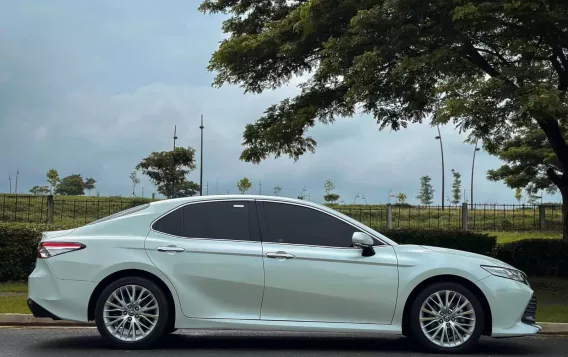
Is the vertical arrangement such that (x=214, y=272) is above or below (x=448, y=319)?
above

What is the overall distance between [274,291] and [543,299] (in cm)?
752

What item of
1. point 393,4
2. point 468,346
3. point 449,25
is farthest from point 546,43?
point 468,346

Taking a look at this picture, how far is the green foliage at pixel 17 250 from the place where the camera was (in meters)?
12.4

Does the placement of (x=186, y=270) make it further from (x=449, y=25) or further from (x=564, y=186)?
(x=564, y=186)

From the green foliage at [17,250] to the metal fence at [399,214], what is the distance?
4.37 m

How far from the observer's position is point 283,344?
7277 mm

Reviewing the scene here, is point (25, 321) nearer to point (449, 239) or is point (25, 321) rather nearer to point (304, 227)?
point (304, 227)

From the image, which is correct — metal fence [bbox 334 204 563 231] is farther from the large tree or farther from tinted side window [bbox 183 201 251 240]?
tinted side window [bbox 183 201 251 240]

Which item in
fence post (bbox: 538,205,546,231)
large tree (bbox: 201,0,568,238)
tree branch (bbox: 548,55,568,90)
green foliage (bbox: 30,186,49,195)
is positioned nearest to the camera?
large tree (bbox: 201,0,568,238)

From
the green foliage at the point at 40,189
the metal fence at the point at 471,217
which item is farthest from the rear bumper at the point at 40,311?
the green foliage at the point at 40,189

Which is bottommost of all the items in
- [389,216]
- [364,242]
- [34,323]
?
[34,323]

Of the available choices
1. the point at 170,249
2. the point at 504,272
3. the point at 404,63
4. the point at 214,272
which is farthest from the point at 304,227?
the point at 404,63

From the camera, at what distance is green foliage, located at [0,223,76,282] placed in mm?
12367

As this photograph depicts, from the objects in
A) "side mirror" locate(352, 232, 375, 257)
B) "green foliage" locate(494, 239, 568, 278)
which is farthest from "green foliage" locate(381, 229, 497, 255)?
"side mirror" locate(352, 232, 375, 257)
